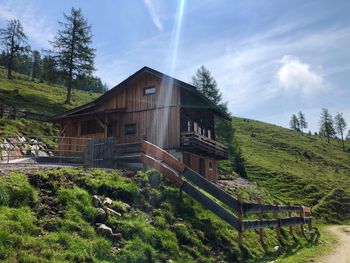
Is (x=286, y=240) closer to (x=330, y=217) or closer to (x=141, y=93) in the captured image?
(x=141, y=93)

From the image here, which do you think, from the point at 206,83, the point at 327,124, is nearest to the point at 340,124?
the point at 327,124

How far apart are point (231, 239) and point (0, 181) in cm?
949

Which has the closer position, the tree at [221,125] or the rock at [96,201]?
the rock at [96,201]

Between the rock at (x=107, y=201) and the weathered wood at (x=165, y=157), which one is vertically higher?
the weathered wood at (x=165, y=157)

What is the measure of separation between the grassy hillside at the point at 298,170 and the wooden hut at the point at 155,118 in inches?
922

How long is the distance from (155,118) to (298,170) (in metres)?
56.5

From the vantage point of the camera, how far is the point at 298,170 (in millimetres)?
77250

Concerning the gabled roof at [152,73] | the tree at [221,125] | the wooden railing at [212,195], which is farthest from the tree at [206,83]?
the wooden railing at [212,195]

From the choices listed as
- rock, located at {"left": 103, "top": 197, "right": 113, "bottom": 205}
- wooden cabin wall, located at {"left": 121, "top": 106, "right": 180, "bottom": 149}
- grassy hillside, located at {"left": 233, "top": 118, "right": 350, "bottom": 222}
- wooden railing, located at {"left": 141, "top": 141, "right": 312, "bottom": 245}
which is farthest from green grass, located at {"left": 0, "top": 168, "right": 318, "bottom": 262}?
grassy hillside, located at {"left": 233, "top": 118, "right": 350, "bottom": 222}

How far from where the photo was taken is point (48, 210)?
36.3 feet

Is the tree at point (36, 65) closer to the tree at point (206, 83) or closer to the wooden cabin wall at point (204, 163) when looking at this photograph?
the tree at point (206, 83)

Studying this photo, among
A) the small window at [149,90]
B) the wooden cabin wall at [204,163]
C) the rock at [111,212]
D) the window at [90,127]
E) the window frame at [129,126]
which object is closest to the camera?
the rock at [111,212]

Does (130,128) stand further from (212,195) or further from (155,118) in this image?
(212,195)

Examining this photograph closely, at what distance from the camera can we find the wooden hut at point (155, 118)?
29088 millimetres
